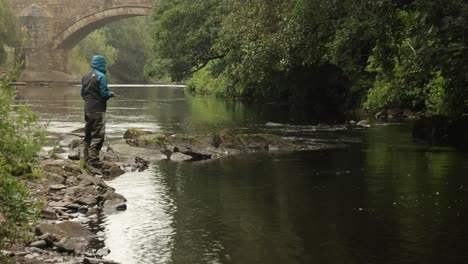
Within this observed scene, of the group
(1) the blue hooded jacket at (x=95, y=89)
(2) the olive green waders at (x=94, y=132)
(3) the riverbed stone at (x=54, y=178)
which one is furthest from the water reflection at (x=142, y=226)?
(1) the blue hooded jacket at (x=95, y=89)

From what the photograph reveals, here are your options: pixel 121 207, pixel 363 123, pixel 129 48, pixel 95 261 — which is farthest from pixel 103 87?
pixel 129 48

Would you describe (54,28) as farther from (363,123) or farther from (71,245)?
(71,245)

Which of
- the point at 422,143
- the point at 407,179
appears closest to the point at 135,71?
the point at 422,143

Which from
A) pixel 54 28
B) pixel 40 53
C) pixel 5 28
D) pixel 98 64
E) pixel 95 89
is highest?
pixel 54 28

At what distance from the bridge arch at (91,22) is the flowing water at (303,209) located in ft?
139

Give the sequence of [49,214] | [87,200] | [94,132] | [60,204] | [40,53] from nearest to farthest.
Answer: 1. [49,214]
2. [60,204]
3. [87,200]
4. [94,132]
5. [40,53]

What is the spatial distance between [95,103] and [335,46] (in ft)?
27.1

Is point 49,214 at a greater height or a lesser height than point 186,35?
lesser

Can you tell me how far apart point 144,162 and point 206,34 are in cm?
2085

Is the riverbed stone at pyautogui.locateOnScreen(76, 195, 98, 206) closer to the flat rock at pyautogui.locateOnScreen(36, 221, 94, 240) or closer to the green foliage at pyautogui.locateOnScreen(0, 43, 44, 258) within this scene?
the flat rock at pyautogui.locateOnScreen(36, 221, 94, 240)

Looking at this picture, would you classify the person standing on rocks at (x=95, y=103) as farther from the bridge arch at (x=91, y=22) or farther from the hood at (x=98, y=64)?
the bridge arch at (x=91, y=22)

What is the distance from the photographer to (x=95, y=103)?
1316cm

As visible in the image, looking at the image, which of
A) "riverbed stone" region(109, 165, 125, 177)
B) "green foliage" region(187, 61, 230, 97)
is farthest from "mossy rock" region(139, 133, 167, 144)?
"green foliage" region(187, 61, 230, 97)

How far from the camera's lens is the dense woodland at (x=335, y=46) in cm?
1374
